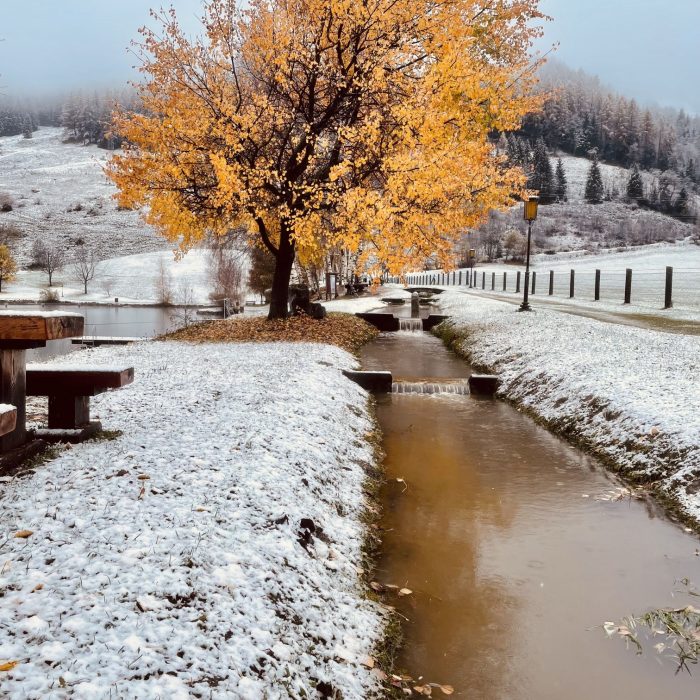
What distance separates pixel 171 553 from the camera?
3812 mm

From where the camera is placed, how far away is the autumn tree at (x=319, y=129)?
15406 mm

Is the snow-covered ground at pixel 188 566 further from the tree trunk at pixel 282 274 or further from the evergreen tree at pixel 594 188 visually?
the evergreen tree at pixel 594 188

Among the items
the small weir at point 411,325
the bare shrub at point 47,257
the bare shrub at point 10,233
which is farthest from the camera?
the bare shrub at point 10,233

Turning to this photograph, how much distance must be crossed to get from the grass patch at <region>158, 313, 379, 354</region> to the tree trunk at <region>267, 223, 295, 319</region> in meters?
0.44

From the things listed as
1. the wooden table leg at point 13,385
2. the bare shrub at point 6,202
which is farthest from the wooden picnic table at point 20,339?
the bare shrub at point 6,202

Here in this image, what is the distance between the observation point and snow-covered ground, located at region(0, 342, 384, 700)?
286 centimetres

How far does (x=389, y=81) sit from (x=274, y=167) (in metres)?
4.09

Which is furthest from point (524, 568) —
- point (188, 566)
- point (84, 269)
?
point (84, 269)

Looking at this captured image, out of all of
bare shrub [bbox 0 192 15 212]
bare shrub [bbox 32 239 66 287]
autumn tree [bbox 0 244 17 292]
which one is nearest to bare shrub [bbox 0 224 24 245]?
bare shrub [bbox 32 239 66 287]

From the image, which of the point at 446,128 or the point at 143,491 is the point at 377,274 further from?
the point at 143,491

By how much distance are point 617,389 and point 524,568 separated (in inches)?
190

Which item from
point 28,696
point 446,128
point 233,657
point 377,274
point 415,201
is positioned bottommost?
point 233,657

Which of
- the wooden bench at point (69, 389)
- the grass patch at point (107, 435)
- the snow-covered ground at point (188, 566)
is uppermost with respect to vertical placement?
the wooden bench at point (69, 389)

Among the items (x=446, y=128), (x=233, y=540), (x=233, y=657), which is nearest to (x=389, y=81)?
(x=446, y=128)
